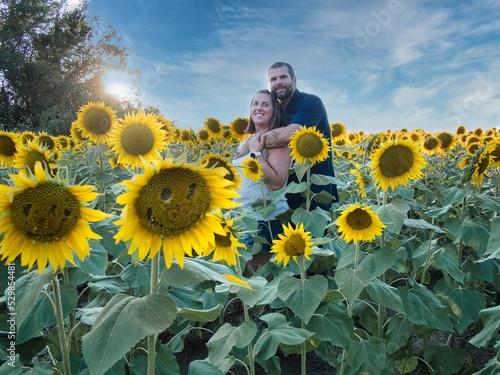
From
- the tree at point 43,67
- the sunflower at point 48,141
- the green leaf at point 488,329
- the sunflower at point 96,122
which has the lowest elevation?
the green leaf at point 488,329

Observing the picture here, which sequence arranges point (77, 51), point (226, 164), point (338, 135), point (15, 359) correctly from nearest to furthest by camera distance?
point (15, 359)
point (226, 164)
point (338, 135)
point (77, 51)

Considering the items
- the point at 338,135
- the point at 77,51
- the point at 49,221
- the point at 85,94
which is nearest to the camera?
the point at 49,221

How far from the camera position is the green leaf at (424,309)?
229 centimetres

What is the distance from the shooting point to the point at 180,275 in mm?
1270

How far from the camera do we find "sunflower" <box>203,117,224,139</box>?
698cm

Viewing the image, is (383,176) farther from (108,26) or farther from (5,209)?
(108,26)

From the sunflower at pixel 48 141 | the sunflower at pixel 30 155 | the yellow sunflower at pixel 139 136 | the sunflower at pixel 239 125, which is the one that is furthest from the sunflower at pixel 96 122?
the sunflower at pixel 239 125

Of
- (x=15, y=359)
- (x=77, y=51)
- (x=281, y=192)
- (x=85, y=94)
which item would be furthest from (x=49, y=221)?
(x=77, y=51)

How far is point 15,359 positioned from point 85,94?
2789 centimetres

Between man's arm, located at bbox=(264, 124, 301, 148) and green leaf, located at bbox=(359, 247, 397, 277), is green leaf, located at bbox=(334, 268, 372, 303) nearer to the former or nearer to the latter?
green leaf, located at bbox=(359, 247, 397, 277)

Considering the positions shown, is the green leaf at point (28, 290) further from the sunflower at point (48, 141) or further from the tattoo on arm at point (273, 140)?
the sunflower at point (48, 141)

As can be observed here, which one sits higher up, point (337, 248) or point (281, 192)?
point (281, 192)

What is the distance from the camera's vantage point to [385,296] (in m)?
2.08

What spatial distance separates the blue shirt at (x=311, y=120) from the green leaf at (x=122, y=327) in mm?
2910
